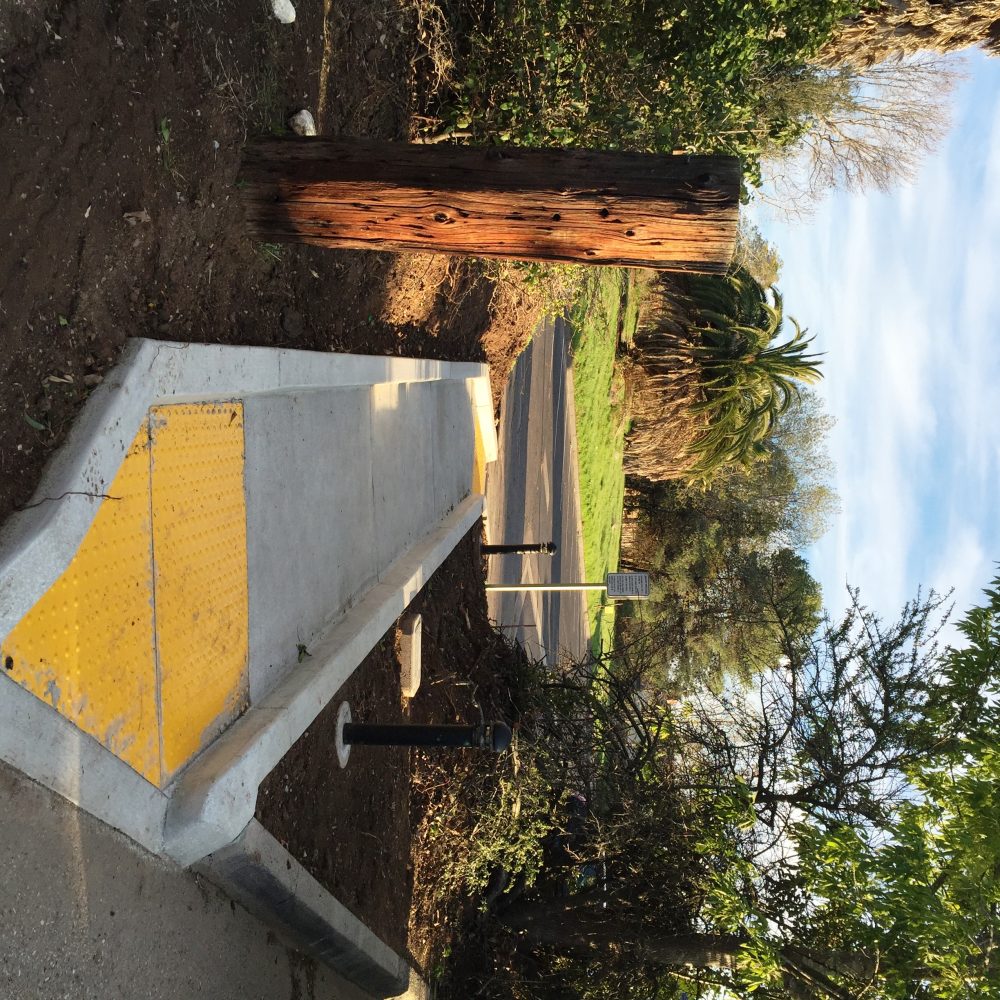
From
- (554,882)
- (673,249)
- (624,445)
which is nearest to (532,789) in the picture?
(554,882)

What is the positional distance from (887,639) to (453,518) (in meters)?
4.51

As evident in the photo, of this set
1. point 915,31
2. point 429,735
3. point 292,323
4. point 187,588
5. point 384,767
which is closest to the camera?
point 187,588

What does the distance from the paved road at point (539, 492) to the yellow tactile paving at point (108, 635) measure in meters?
7.08

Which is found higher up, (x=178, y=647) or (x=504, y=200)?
(x=504, y=200)

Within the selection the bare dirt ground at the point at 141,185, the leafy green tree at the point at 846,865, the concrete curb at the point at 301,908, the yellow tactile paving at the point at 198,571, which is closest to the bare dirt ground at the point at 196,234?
the bare dirt ground at the point at 141,185

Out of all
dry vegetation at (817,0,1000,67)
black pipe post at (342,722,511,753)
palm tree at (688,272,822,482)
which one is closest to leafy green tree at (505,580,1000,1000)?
black pipe post at (342,722,511,753)

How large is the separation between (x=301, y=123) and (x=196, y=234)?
52.1 inches

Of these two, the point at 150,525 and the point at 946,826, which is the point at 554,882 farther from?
the point at 150,525

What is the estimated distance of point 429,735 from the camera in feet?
17.8

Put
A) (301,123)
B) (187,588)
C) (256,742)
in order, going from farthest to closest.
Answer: (301,123), (256,742), (187,588)

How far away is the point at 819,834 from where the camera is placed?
577 centimetres

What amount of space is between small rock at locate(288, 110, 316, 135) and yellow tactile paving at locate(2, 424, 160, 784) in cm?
235

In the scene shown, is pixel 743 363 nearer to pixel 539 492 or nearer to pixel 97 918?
pixel 539 492

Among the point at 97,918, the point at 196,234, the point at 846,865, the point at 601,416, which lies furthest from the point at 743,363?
the point at 97,918
